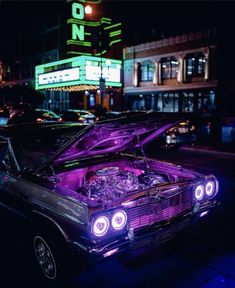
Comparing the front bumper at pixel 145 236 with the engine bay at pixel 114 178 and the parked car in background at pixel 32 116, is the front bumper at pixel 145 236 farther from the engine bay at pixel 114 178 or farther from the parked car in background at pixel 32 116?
the parked car in background at pixel 32 116

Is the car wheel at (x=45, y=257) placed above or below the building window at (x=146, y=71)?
below

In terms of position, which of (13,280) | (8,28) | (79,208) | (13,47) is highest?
(8,28)

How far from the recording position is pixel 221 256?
4141 mm

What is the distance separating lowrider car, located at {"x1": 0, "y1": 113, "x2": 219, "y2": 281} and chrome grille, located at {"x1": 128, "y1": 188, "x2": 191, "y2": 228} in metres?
0.01

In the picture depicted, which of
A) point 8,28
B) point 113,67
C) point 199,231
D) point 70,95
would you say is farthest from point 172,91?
point 8,28

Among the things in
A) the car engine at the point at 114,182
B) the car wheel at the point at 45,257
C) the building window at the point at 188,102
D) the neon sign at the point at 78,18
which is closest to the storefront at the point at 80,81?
the neon sign at the point at 78,18

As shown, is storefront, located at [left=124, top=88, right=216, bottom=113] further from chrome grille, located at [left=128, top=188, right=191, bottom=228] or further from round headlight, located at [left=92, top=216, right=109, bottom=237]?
round headlight, located at [left=92, top=216, right=109, bottom=237]

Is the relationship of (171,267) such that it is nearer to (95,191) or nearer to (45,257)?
(95,191)

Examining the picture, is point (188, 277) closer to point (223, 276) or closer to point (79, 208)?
point (223, 276)

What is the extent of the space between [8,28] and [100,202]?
58.7 metres

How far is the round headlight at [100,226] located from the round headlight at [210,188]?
1.72 metres

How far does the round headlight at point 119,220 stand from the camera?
3.21m

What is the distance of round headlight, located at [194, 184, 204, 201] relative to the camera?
4.12m

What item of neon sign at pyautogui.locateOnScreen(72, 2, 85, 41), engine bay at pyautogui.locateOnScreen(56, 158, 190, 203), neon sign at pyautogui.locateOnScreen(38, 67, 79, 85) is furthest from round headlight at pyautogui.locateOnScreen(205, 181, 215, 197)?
neon sign at pyautogui.locateOnScreen(72, 2, 85, 41)
